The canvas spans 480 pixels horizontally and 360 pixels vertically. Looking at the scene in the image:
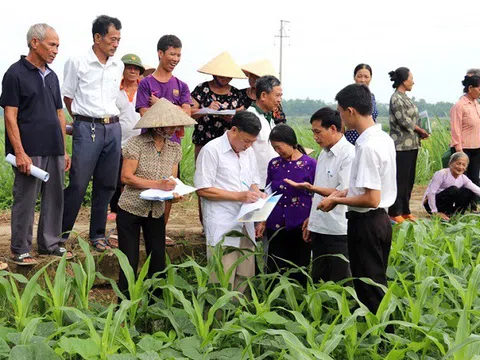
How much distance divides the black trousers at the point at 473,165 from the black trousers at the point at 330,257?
12.9ft

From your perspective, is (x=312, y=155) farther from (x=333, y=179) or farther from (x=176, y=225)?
(x=333, y=179)

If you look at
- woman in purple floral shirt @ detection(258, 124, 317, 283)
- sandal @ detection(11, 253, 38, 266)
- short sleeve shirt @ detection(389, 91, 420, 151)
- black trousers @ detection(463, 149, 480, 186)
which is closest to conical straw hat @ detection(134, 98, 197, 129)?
woman in purple floral shirt @ detection(258, 124, 317, 283)

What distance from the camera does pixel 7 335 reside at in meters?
3.69

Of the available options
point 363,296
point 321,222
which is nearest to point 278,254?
point 321,222

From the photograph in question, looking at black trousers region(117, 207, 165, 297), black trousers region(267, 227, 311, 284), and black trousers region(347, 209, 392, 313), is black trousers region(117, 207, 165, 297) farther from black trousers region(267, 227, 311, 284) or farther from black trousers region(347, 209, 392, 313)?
black trousers region(347, 209, 392, 313)

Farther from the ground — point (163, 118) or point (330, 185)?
point (163, 118)

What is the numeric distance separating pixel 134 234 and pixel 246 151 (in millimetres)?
877

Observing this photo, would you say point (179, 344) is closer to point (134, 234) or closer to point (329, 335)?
point (329, 335)

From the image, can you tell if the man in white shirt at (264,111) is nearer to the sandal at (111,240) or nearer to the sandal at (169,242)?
the sandal at (169,242)

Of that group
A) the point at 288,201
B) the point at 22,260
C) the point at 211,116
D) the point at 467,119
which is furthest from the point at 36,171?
the point at 467,119

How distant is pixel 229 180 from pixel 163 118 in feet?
1.83

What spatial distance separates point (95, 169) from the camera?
18.6 ft

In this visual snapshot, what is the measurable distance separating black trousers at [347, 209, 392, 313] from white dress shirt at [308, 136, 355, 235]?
18.5 inches

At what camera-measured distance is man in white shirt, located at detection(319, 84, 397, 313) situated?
383cm
